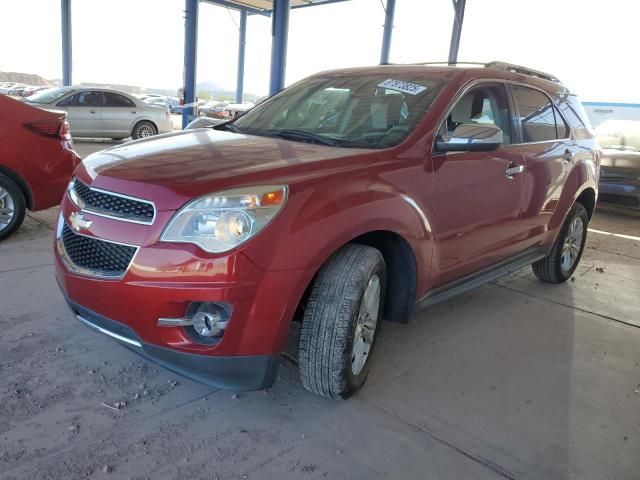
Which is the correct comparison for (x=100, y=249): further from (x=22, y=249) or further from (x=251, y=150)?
(x=22, y=249)

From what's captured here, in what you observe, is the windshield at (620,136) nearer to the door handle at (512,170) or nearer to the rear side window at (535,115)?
the rear side window at (535,115)

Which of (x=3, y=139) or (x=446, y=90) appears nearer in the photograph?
(x=446, y=90)

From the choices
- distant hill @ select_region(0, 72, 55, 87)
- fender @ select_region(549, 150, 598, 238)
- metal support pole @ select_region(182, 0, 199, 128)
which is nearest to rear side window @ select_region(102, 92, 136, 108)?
metal support pole @ select_region(182, 0, 199, 128)

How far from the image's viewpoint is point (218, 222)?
83.4 inches

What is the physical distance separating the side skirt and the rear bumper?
1084 millimetres

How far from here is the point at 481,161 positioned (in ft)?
10.6

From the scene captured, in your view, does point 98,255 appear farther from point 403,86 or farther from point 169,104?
point 169,104

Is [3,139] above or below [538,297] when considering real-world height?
above

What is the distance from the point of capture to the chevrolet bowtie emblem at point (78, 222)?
236 cm

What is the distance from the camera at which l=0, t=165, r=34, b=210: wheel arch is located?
181 inches

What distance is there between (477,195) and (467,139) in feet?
1.43

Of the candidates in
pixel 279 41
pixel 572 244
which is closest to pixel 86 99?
pixel 279 41

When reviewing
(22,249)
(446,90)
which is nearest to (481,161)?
(446,90)

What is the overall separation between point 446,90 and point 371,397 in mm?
1766
